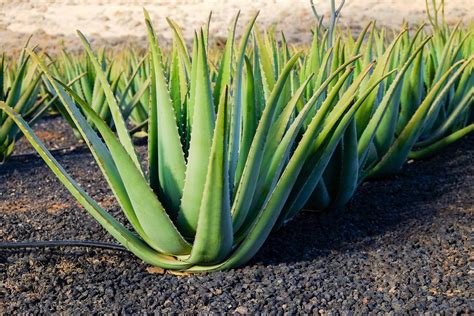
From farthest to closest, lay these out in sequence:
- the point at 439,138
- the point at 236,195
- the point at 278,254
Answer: the point at 439,138 → the point at 278,254 → the point at 236,195

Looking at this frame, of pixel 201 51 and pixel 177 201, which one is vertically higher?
pixel 201 51

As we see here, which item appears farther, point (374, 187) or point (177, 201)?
point (374, 187)

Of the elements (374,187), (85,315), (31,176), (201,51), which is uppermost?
(201,51)

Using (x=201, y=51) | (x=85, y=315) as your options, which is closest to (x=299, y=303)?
(x=85, y=315)

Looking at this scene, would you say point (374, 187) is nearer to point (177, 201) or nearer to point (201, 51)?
point (177, 201)

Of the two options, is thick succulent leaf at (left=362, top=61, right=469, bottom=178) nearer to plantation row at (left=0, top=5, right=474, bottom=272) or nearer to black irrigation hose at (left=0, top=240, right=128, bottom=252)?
plantation row at (left=0, top=5, right=474, bottom=272)

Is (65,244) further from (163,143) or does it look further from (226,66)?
(226,66)

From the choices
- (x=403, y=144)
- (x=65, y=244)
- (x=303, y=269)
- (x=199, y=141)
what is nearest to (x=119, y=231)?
(x=65, y=244)

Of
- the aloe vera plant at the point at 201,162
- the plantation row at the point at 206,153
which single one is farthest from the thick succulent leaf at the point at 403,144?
the aloe vera plant at the point at 201,162

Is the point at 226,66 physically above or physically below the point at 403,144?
above
